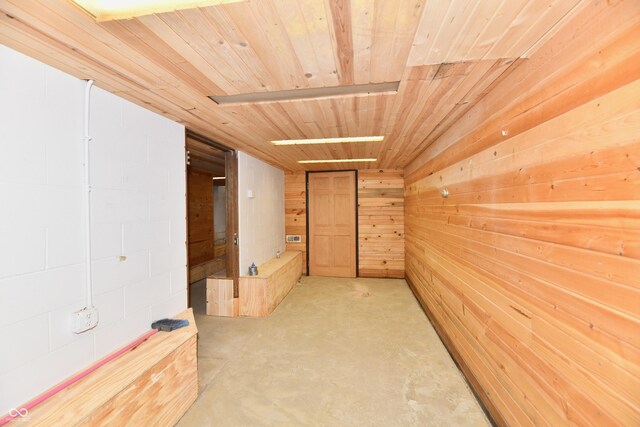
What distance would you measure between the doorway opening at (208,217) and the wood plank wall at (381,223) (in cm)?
289

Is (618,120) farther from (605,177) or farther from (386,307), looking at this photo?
(386,307)

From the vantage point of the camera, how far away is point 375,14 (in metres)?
1.04

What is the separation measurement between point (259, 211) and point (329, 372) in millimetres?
2789

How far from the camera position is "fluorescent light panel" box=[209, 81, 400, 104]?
1737mm

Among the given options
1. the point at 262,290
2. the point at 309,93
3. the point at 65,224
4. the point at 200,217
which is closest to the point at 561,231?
the point at 309,93

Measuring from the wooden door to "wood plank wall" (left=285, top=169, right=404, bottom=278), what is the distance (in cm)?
20

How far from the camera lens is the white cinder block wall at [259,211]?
12.4 ft

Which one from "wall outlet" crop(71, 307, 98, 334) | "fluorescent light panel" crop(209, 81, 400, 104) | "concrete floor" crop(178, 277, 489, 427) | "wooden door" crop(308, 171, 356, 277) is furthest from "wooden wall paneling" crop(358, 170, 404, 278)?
"wall outlet" crop(71, 307, 98, 334)

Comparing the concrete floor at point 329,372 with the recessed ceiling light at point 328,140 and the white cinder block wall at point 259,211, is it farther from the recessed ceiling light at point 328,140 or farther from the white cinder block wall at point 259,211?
the recessed ceiling light at point 328,140

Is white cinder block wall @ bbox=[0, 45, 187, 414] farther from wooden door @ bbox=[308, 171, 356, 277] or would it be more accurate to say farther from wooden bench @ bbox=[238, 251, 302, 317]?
wooden door @ bbox=[308, 171, 356, 277]

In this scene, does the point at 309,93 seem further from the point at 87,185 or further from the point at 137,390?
the point at 137,390

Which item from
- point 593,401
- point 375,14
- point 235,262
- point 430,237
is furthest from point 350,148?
point 593,401

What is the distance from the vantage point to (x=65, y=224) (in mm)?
1461

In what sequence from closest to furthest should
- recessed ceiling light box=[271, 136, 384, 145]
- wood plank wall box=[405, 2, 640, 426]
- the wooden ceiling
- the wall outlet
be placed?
wood plank wall box=[405, 2, 640, 426], the wooden ceiling, the wall outlet, recessed ceiling light box=[271, 136, 384, 145]
